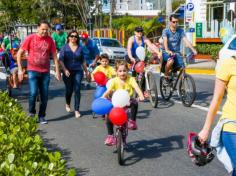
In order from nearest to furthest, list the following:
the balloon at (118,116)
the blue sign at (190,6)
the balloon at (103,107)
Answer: the balloon at (118,116) < the balloon at (103,107) < the blue sign at (190,6)

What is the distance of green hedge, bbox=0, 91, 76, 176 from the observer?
4.43 m

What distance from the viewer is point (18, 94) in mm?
14078

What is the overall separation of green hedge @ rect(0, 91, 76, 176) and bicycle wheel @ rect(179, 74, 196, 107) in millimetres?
4639

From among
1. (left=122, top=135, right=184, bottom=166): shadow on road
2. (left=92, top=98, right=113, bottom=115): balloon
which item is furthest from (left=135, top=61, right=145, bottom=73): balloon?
(left=92, top=98, right=113, bottom=115): balloon

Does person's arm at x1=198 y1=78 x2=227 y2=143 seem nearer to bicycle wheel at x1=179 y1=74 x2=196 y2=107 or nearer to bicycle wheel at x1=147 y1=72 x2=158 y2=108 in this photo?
bicycle wheel at x1=179 y1=74 x2=196 y2=107

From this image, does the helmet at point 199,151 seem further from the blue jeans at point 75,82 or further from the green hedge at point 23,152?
the blue jeans at point 75,82

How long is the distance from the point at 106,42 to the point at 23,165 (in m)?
26.4

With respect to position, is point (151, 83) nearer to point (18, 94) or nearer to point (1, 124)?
point (18, 94)

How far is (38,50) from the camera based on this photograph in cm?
920

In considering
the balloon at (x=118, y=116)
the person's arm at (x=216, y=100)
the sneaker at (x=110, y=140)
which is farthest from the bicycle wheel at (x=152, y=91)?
the person's arm at (x=216, y=100)

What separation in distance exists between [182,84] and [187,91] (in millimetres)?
203

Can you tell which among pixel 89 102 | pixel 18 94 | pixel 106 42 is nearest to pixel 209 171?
pixel 89 102

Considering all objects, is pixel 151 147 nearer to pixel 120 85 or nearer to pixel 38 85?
pixel 120 85

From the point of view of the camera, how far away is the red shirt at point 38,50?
916 cm
